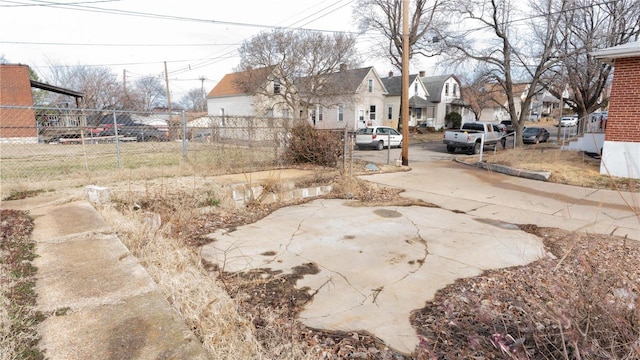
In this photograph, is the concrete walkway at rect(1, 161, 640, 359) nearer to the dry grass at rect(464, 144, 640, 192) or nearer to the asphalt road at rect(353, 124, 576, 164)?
the dry grass at rect(464, 144, 640, 192)

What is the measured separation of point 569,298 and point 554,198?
731cm

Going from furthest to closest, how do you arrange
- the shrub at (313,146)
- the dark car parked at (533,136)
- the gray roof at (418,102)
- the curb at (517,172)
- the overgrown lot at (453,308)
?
the gray roof at (418,102)
the dark car parked at (533,136)
the curb at (517,172)
the shrub at (313,146)
the overgrown lot at (453,308)

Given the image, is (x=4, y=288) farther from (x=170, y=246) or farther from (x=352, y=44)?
(x=352, y=44)

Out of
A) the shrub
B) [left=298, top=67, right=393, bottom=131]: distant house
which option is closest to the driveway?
the shrub

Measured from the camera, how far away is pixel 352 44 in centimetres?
2861

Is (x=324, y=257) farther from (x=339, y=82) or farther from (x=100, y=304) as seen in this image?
(x=339, y=82)

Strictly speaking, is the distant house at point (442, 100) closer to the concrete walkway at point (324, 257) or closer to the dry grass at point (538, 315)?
the concrete walkway at point (324, 257)

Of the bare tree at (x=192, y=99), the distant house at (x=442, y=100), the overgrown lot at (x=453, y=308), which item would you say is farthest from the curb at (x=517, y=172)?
the bare tree at (x=192, y=99)

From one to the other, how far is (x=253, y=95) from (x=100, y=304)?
2854cm

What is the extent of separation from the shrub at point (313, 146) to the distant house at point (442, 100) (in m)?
34.4

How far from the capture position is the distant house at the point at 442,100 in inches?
1662

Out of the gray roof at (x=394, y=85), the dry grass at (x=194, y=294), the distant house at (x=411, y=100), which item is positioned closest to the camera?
the dry grass at (x=194, y=294)

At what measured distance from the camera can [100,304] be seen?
2773 millimetres

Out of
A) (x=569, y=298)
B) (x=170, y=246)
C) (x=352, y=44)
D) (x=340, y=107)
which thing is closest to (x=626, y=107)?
(x=569, y=298)
